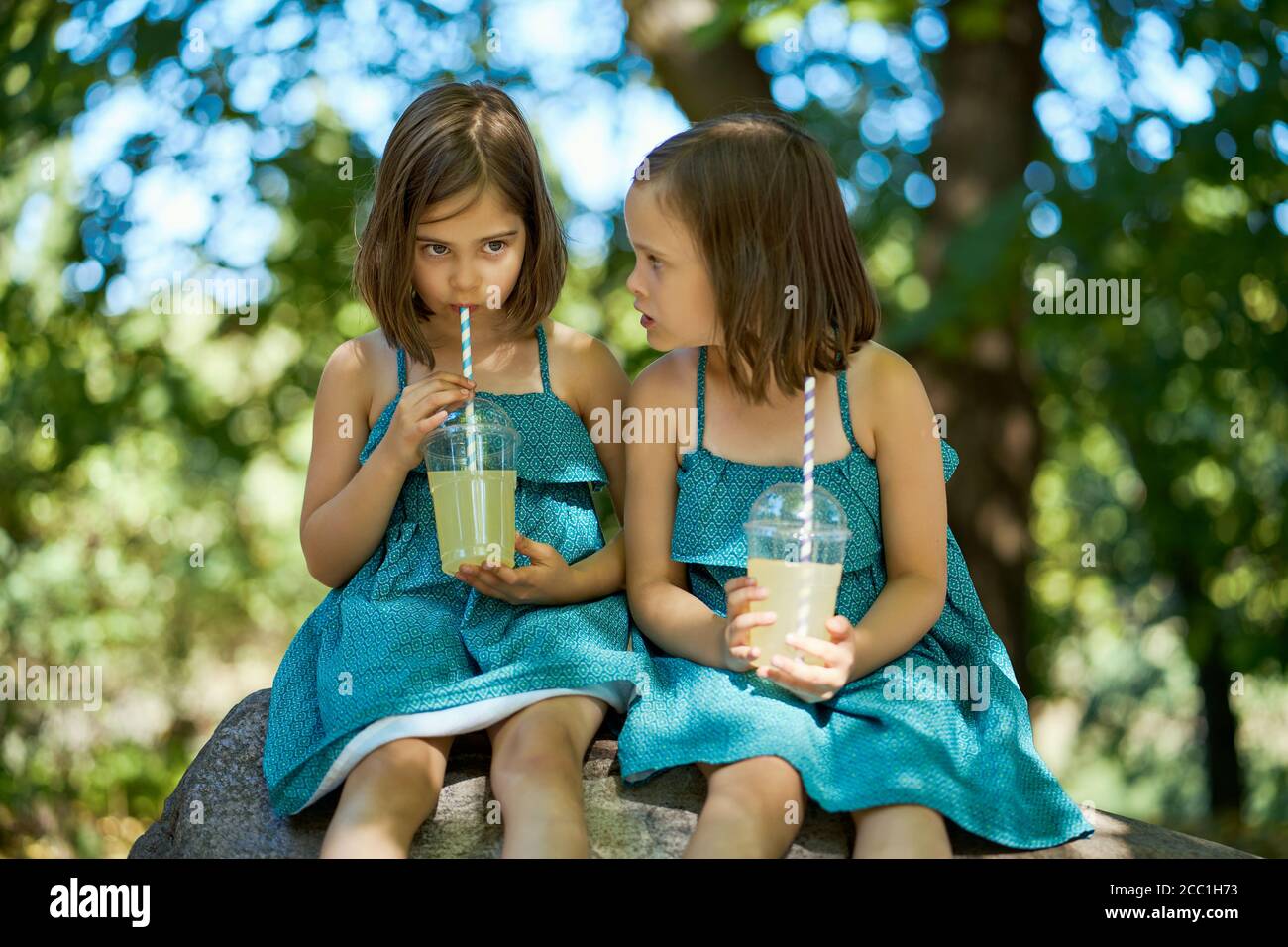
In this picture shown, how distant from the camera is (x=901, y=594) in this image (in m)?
2.81

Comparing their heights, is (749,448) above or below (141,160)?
below

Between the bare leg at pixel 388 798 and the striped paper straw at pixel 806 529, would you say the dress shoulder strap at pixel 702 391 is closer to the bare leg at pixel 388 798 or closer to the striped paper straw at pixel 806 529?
the striped paper straw at pixel 806 529

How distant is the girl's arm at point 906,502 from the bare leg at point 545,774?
58cm

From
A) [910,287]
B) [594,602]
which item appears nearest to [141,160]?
[910,287]

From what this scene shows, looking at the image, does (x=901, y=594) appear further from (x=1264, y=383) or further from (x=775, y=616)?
(x=1264, y=383)

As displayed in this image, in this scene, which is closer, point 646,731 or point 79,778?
point 646,731

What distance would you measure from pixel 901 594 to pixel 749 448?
0.46 m

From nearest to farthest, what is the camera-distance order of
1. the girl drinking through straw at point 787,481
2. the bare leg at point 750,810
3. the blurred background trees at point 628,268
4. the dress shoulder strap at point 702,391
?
1. the bare leg at point 750,810
2. the girl drinking through straw at point 787,481
3. the dress shoulder strap at point 702,391
4. the blurred background trees at point 628,268

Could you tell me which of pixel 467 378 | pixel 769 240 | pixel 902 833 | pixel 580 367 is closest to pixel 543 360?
pixel 580 367

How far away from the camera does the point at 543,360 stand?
10.5ft

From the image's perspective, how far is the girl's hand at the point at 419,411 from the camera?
9.36ft

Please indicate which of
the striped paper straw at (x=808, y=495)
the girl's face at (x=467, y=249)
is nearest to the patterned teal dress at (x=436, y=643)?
the girl's face at (x=467, y=249)
